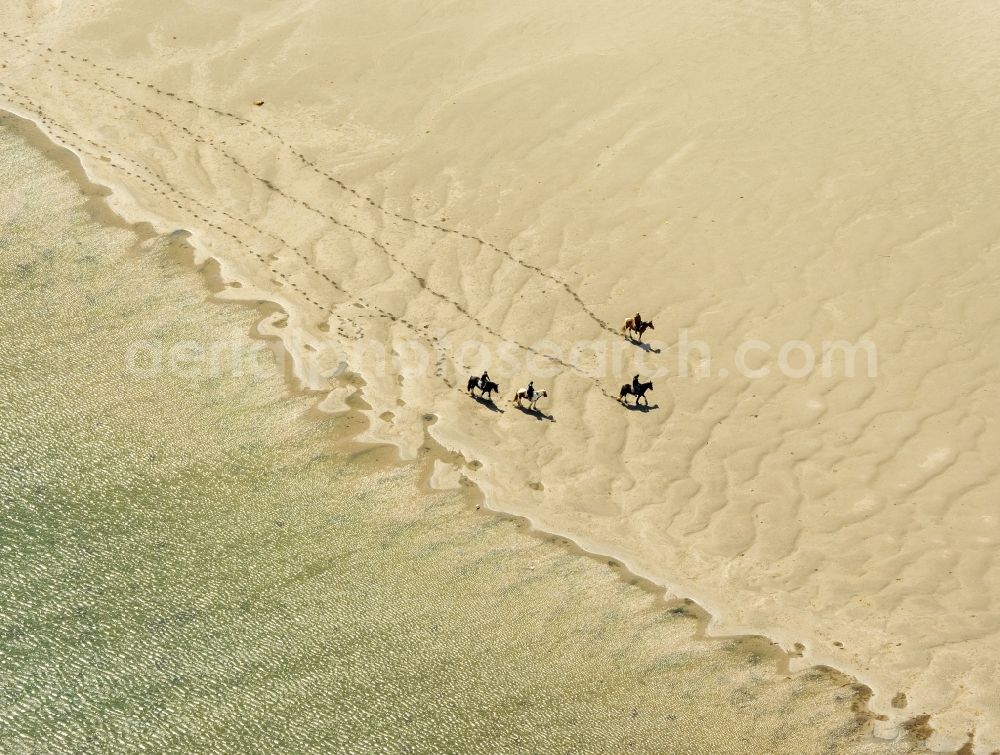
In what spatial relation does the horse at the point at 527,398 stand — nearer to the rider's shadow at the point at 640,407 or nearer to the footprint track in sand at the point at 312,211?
the footprint track in sand at the point at 312,211

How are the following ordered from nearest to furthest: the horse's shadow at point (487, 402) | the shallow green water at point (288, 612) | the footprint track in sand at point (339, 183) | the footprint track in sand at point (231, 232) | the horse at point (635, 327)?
the shallow green water at point (288, 612) → the horse's shadow at point (487, 402) → the horse at point (635, 327) → the footprint track in sand at point (231, 232) → the footprint track in sand at point (339, 183)

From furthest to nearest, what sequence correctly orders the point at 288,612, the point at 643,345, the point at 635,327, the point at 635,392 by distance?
the point at 643,345, the point at 635,327, the point at 635,392, the point at 288,612

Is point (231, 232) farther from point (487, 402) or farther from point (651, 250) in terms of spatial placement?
point (651, 250)

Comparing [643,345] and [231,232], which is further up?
[231,232]

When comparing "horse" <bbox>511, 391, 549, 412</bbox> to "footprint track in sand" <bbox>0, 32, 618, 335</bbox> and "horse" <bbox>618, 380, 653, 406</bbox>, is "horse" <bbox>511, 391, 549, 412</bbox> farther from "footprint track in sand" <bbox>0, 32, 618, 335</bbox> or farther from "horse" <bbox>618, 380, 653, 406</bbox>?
"footprint track in sand" <bbox>0, 32, 618, 335</bbox>

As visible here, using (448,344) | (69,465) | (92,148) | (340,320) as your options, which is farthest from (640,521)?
(92,148)

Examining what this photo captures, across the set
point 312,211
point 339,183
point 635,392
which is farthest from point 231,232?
point 635,392

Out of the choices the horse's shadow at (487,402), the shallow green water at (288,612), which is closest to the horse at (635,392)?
the horse's shadow at (487,402)
